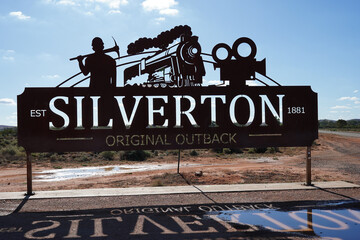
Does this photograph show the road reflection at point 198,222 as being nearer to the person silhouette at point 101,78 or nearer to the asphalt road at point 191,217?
the asphalt road at point 191,217

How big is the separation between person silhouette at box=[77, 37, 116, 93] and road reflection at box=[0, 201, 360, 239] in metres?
4.94

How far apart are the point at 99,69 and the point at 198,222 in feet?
23.7

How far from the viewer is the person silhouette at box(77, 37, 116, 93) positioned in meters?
13.5

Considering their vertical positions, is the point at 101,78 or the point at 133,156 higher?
the point at 101,78

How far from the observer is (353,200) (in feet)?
39.3

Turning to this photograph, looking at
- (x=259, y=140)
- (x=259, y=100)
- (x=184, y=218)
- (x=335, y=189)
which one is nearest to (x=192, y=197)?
(x=184, y=218)

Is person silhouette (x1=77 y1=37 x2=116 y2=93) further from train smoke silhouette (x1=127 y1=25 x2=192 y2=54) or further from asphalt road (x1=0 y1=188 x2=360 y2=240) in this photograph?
asphalt road (x1=0 y1=188 x2=360 y2=240)

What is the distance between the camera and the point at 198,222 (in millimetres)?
9367

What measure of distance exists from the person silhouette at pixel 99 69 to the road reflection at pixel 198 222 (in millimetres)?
4940

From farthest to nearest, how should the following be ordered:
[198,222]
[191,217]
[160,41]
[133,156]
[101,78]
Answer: [133,156]
[160,41]
[101,78]
[191,217]
[198,222]

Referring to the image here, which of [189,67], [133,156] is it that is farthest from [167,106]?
[133,156]

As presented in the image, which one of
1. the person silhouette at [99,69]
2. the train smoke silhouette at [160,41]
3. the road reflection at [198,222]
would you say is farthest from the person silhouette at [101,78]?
the road reflection at [198,222]

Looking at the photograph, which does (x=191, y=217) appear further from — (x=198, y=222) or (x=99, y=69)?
(x=99, y=69)

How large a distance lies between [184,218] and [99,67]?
6.87 metres
